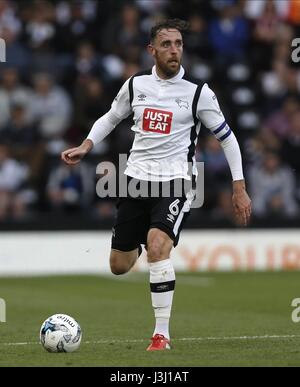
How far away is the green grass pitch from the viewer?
7.79 meters

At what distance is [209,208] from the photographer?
18328 millimetres

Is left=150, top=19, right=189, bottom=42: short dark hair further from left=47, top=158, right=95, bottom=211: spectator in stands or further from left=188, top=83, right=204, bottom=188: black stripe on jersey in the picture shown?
left=47, top=158, right=95, bottom=211: spectator in stands

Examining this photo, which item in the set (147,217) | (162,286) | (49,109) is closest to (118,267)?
(147,217)

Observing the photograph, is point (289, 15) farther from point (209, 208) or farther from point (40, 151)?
point (40, 151)

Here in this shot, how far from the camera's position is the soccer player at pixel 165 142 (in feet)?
28.5

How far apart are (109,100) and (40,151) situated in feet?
5.49

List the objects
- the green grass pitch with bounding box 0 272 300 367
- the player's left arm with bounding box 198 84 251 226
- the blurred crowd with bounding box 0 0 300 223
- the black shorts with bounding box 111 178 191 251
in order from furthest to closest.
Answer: the blurred crowd with bounding box 0 0 300 223
the player's left arm with bounding box 198 84 251 226
the black shorts with bounding box 111 178 191 251
the green grass pitch with bounding box 0 272 300 367

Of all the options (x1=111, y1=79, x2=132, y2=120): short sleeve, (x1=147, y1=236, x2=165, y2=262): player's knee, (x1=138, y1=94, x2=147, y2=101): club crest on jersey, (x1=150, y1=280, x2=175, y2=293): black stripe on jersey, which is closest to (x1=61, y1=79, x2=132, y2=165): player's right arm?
(x1=111, y1=79, x2=132, y2=120): short sleeve

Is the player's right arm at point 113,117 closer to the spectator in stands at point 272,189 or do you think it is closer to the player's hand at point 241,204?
the player's hand at point 241,204

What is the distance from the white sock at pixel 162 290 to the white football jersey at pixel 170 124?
0.77 meters

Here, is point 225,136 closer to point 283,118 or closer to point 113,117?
point 113,117

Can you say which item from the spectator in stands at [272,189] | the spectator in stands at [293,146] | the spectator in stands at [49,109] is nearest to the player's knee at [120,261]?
the spectator in stands at [49,109]

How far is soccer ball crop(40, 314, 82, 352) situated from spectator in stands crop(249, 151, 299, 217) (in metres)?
10.5

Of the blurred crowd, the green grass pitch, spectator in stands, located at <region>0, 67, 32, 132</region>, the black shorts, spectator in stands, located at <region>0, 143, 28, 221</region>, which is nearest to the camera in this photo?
the green grass pitch
